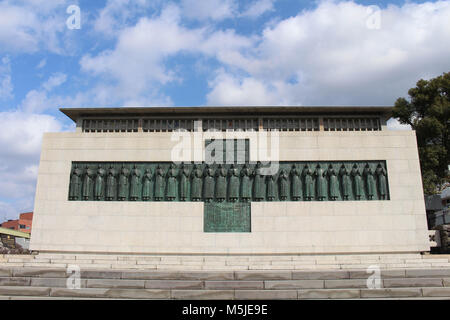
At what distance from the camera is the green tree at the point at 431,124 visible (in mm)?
24781

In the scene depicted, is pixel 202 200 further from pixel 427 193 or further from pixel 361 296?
pixel 427 193

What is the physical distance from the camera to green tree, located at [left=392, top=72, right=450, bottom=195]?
2478 cm

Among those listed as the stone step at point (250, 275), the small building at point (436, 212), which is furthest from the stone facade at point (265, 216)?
the small building at point (436, 212)

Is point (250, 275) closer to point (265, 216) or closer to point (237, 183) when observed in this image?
point (265, 216)

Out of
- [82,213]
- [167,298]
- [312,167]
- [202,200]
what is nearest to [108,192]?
[82,213]

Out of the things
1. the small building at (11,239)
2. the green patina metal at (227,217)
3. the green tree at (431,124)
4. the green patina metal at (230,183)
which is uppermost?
the green tree at (431,124)

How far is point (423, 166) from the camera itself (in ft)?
82.6

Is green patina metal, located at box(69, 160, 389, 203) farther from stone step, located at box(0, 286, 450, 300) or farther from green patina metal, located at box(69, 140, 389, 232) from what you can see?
stone step, located at box(0, 286, 450, 300)

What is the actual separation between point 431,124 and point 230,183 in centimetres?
1657

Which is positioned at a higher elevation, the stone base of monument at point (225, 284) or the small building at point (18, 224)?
the small building at point (18, 224)

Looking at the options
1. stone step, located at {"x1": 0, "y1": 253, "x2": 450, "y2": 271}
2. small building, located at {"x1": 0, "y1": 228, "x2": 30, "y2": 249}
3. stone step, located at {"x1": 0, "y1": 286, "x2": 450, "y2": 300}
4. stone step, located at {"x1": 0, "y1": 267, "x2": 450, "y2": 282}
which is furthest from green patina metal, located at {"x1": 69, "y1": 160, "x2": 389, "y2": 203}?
small building, located at {"x1": 0, "y1": 228, "x2": 30, "y2": 249}

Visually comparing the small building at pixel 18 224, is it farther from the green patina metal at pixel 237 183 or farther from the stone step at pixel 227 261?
the green patina metal at pixel 237 183

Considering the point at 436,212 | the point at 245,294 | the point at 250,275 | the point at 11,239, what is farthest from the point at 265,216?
the point at 11,239

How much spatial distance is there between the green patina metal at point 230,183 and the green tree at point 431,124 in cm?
1165
